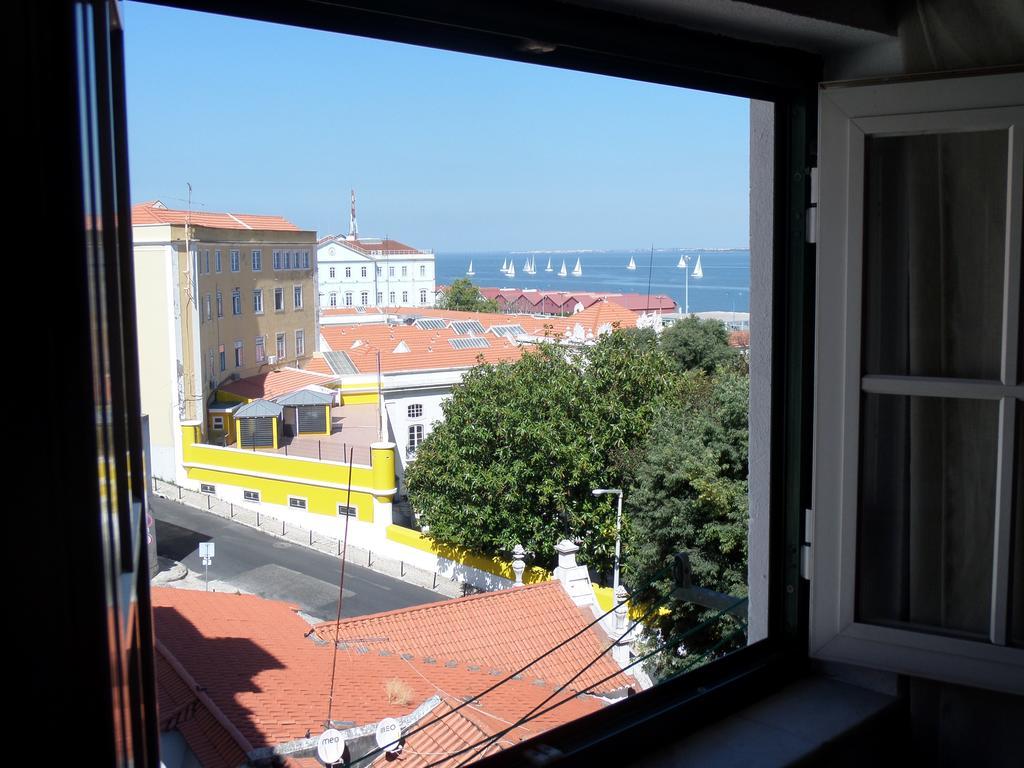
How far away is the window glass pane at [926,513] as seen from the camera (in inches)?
53.8

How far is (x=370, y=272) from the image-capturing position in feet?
86.8

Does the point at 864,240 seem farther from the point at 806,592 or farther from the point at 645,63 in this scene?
the point at 806,592

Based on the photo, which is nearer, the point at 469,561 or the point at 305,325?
the point at 469,561

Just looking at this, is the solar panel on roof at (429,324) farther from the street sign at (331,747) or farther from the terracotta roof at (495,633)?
the street sign at (331,747)

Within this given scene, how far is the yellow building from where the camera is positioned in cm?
1063

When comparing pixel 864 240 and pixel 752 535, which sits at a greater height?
pixel 864 240

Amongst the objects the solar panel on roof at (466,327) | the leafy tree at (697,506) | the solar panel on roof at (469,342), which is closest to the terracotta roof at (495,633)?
the leafy tree at (697,506)

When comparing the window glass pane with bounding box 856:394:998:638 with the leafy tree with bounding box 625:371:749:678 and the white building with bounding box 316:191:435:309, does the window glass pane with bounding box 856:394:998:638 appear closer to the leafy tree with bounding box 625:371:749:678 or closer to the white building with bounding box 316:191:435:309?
the leafy tree with bounding box 625:371:749:678

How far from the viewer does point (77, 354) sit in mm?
469

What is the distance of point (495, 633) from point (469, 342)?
1082 centimetres

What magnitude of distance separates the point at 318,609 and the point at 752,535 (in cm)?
710

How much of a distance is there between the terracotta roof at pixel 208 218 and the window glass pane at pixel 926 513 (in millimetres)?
9465

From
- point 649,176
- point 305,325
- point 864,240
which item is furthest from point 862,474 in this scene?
point 649,176

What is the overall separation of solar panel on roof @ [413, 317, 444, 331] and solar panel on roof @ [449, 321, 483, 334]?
0.32 metres
